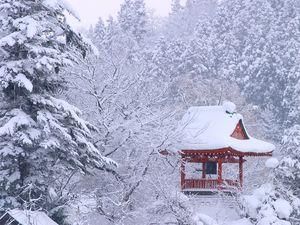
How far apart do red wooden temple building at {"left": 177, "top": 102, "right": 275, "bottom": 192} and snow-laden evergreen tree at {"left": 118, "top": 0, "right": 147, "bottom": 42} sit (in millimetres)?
39573

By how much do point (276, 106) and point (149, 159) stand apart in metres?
31.6

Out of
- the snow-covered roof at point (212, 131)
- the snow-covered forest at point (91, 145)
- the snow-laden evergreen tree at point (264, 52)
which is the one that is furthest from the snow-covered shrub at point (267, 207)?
the snow-laden evergreen tree at point (264, 52)

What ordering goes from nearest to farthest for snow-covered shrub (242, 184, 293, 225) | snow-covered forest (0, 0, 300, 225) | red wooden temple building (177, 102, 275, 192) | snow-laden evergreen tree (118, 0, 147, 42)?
snow-covered forest (0, 0, 300, 225) → snow-covered shrub (242, 184, 293, 225) → red wooden temple building (177, 102, 275, 192) → snow-laden evergreen tree (118, 0, 147, 42)

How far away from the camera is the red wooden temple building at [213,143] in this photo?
20.5 meters

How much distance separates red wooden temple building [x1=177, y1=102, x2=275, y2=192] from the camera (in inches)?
805

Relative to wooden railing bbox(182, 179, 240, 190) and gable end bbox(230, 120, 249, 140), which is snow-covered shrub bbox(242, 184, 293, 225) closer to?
wooden railing bbox(182, 179, 240, 190)

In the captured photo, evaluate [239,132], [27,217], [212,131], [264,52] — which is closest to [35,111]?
[27,217]

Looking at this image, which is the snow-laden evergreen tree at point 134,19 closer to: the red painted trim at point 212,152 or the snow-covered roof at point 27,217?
the red painted trim at point 212,152

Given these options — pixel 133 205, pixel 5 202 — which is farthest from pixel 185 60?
pixel 5 202

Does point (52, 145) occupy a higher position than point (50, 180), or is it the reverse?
point (52, 145)

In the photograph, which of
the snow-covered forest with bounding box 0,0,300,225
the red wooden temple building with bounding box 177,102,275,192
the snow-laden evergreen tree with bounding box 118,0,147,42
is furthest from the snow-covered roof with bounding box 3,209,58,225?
the snow-laden evergreen tree with bounding box 118,0,147,42

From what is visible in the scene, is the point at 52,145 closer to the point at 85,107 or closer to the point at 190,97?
the point at 85,107

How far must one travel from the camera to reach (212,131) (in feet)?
68.9

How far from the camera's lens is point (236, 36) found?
55531 millimetres
